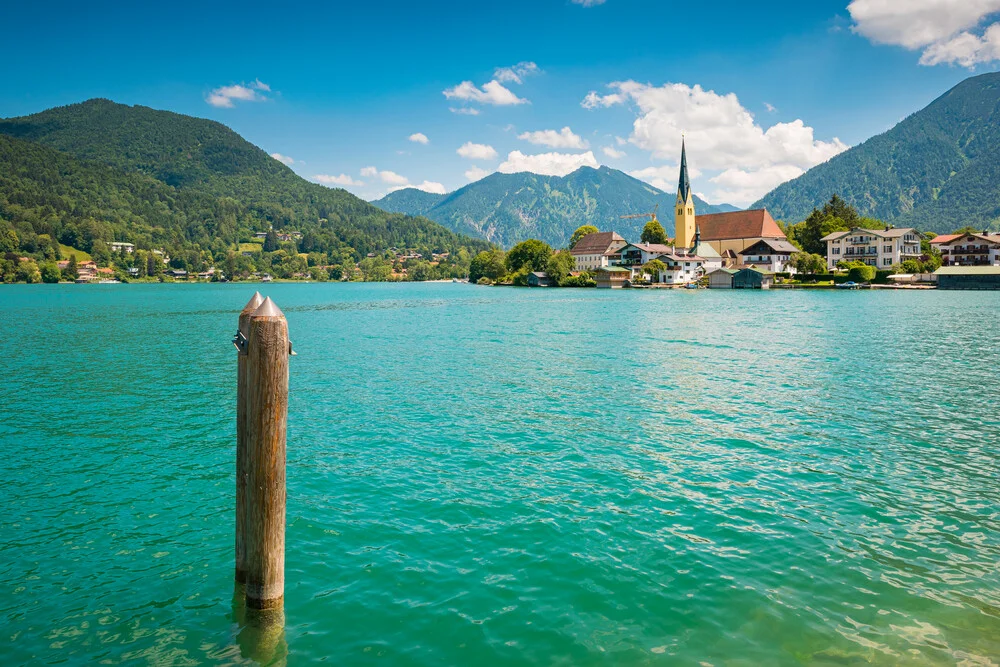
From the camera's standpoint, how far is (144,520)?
37.0 feet

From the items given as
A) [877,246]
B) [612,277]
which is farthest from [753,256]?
[612,277]

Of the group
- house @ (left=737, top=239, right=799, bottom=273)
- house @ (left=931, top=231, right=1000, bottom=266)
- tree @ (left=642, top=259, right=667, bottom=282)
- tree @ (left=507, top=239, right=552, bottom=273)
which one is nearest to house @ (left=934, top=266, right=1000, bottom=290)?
house @ (left=931, top=231, right=1000, bottom=266)

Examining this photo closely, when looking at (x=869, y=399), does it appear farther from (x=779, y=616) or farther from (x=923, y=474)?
(x=779, y=616)

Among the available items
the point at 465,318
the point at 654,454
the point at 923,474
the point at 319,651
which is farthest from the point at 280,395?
the point at 465,318

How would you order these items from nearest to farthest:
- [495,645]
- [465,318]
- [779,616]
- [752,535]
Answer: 1. [495,645]
2. [779,616]
3. [752,535]
4. [465,318]

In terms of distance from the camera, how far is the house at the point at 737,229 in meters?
168

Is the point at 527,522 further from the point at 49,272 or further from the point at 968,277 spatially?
the point at 49,272

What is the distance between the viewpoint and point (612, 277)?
508 ft

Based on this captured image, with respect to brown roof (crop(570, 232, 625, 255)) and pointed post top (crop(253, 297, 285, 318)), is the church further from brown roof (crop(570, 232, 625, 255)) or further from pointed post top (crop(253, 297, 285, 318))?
pointed post top (crop(253, 297, 285, 318))

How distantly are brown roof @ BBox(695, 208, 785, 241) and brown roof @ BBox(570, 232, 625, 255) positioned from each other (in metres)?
27.2

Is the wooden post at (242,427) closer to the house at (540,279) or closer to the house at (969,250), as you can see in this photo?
the house at (540,279)

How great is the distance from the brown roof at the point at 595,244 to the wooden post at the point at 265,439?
176 metres

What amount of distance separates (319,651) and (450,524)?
13.0ft

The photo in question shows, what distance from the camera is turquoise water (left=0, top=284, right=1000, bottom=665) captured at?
7688mm
